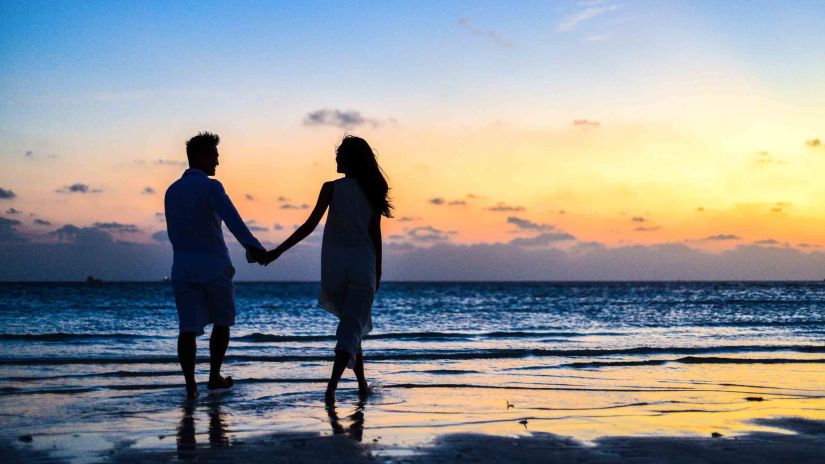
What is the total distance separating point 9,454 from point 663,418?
409 centimetres

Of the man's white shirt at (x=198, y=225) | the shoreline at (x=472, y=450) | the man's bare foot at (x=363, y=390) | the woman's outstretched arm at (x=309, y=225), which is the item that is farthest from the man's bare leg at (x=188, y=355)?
the shoreline at (x=472, y=450)

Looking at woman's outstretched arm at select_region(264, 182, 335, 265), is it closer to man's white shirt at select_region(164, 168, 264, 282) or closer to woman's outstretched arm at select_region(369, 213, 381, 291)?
man's white shirt at select_region(164, 168, 264, 282)

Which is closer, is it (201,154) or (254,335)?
(201,154)

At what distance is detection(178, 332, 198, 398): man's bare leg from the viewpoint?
5984mm

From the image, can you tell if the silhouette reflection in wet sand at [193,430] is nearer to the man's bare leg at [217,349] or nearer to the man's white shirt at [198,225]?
the man's bare leg at [217,349]

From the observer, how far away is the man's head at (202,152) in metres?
6.01

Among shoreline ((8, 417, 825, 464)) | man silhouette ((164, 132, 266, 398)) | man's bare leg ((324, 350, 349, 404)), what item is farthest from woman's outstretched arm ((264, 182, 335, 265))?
shoreline ((8, 417, 825, 464))

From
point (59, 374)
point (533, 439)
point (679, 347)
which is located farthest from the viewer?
point (679, 347)

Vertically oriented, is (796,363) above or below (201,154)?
below

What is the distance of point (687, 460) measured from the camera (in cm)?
385

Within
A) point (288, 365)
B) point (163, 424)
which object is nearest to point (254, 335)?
point (288, 365)

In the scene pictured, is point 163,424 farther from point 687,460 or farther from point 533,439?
point 687,460

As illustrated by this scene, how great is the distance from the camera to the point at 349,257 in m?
5.87

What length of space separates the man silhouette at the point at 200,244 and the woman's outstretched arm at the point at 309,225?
105mm
